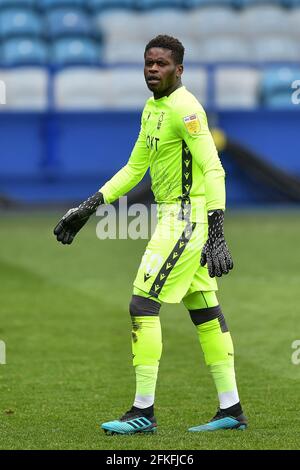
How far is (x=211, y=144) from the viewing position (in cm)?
673

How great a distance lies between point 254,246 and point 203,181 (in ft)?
31.4

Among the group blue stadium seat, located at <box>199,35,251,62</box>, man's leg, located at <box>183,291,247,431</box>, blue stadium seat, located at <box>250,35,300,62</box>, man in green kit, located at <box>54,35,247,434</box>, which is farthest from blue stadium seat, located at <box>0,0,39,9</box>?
man's leg, located at <box>183,291,247,431</box>

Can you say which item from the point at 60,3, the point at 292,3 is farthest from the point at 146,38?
the point at 292,3

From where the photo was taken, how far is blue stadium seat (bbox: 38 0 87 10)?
78.7 ft

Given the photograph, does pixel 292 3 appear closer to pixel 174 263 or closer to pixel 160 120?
pixel 160 120

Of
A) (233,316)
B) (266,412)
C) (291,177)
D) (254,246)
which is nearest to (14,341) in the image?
(233,316)

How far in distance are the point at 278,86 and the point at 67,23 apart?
171 inches

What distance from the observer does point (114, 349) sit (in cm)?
984

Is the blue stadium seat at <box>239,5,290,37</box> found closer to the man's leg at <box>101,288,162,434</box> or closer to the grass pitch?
the grass pitch

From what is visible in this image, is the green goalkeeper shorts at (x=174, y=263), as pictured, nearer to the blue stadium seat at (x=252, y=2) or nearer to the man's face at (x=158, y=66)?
the man's face at (x=158, y=66)

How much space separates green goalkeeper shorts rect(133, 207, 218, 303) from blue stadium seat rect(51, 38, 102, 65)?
15776 millimetres

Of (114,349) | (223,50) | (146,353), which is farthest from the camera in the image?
(223,50)

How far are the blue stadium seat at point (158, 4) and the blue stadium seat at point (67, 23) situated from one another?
1.17 m

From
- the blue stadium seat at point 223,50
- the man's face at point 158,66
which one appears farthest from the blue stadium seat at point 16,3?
the man's face at point 158,66
